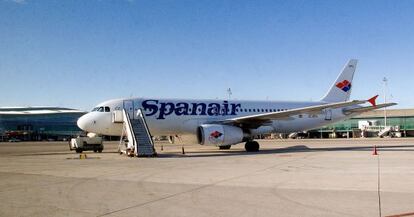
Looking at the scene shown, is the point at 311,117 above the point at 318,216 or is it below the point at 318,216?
above

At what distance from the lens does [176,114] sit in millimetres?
26312

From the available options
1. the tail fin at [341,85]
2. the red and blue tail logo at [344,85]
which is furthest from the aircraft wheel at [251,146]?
the red and blue tail logo at [344,85]

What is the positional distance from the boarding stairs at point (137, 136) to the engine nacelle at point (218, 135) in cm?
333

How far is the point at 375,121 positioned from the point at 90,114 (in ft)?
224

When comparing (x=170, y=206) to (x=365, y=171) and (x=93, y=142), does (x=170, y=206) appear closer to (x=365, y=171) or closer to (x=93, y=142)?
(x=365, y=171)

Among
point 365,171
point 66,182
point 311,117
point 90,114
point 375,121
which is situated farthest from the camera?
point 375,121

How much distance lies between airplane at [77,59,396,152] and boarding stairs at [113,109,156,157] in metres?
0.91

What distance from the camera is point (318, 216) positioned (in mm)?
6617

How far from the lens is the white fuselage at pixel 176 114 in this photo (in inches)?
993

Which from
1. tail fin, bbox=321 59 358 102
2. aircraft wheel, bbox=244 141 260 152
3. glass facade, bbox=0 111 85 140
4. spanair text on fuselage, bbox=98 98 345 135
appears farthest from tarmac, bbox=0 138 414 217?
glass facade, bbox=0 111 85 140

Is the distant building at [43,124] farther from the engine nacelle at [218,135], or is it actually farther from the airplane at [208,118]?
the engine nacelle at [218,135]

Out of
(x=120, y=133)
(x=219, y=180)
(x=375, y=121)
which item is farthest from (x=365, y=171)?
(x=375, y=121)

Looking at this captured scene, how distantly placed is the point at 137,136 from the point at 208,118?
6.34m

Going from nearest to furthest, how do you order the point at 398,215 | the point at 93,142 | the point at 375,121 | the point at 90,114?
the point at 398,215 → the point at 90,114 → the point at 93,142 → the point at 375,121
